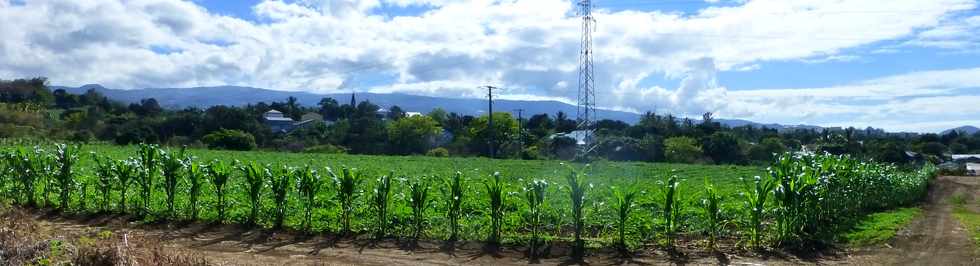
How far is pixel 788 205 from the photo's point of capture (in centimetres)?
988

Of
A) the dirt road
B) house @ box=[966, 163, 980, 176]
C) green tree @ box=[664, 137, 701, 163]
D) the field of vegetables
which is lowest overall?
house @ box=[966, 163, 980, 176]

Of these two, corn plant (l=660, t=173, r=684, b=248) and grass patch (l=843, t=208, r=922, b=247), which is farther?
grass patch (l=843, t=208, r=922, b=247)

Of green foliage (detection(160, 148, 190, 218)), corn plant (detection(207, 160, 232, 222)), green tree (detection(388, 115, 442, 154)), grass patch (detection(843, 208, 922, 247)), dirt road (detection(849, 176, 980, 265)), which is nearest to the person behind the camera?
dirt road (detection(849, 176, 980, 265))

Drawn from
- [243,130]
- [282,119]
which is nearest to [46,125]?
[243,130]

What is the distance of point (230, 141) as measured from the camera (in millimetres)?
58938

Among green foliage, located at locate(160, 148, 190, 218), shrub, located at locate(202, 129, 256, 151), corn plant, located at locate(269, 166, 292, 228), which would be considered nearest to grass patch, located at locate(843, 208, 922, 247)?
corn plant, located at locate(269, 166, 292, 228)

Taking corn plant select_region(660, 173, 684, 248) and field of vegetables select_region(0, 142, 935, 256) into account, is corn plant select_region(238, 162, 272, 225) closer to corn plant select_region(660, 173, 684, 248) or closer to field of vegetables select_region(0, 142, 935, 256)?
field of vegetables select_region(0, 142, 935, 256)

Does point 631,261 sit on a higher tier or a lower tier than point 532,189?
lower

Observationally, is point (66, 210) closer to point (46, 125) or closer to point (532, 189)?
point (532, 189)

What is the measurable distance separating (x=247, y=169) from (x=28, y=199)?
18.1 ft

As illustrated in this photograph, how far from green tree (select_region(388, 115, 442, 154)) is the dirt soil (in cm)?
5395

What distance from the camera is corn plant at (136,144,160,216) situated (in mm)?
12016

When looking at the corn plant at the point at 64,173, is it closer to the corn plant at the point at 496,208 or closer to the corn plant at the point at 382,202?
the corn plant at the point at 382,202

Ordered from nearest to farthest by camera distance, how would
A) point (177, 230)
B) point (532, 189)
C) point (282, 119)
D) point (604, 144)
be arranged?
point (532, 189) < point (177, 230) < point (604, 144) < point (282, 119)
